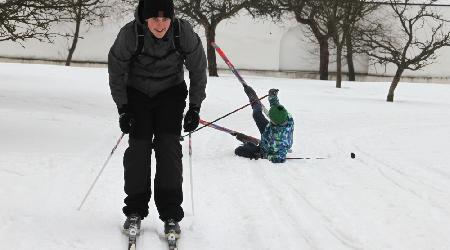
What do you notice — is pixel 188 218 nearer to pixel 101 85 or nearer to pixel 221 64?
pixel 101 85

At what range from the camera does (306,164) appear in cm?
709

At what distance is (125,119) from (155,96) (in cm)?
26

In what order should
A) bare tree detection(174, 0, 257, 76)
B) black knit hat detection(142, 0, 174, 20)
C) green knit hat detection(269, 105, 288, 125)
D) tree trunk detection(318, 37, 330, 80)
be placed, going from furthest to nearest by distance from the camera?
tree trunk detection(318, 37, 330, 80) → bare tree detection(174, 0, 257, 76) → green knit hat detection(269, 105, 288, 125) → black knit hat detection(142, 0, 174, 20)

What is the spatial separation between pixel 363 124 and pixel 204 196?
297 inches

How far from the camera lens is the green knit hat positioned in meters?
6.96

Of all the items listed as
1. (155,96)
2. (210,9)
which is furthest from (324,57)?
(155,96)

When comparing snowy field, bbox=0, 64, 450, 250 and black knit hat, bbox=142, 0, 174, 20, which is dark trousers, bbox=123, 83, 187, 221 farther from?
black knit hat, bbox=142, 0, 174, 20

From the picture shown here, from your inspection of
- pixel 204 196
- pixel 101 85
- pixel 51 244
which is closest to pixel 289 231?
pixel 204 196

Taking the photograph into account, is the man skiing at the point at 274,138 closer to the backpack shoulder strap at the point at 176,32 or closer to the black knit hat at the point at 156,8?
the backpack shoulder strap at the point at 176,32

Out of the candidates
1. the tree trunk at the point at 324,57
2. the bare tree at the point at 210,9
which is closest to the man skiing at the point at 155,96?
the bare tree at the point at 210,9

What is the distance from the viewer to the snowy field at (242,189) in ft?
13.3

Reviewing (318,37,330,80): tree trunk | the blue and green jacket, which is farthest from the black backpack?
(318,37,330,80): tree trunk

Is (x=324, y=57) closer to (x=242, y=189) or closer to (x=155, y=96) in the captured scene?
(x=242, y=189)

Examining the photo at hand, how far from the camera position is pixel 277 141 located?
7070 millimetres
